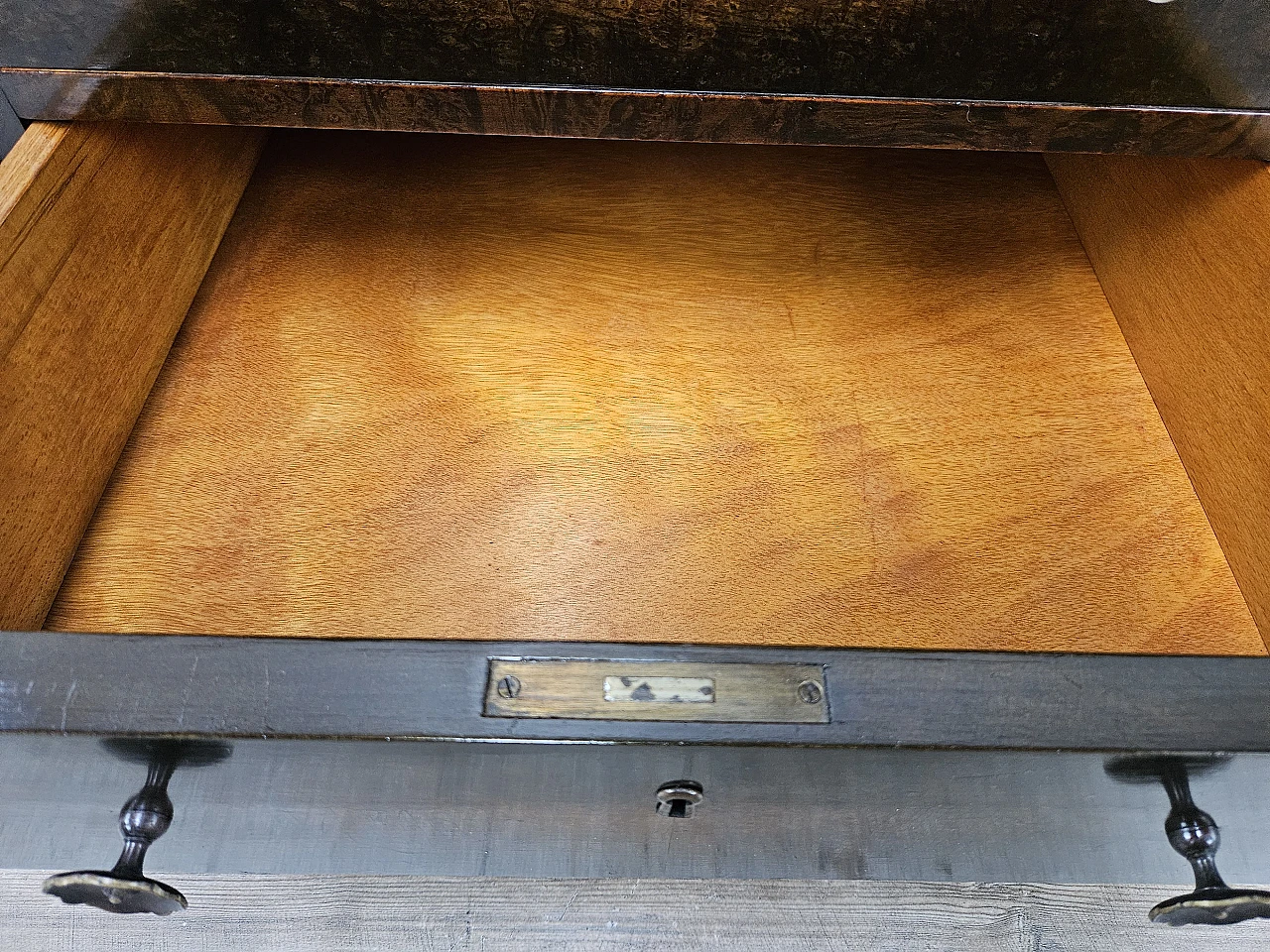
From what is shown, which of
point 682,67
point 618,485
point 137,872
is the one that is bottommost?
point 137,872

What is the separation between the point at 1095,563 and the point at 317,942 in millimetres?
562

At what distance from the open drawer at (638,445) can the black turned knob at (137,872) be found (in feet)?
0.15

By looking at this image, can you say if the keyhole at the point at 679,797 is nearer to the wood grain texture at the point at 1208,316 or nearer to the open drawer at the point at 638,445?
the open drawer at the point at 638,445

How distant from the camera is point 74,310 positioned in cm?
55

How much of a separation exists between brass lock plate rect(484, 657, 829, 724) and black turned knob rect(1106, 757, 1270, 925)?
0.44 ft

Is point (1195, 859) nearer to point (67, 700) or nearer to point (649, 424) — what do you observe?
point (649, 424)

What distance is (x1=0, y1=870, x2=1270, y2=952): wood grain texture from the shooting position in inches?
27.6

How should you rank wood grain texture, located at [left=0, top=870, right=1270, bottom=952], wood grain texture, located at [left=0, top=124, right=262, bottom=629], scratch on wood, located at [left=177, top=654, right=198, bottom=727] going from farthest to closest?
wood grain texture, located at [left=0, top=870, right=1270, bottom=952], wood grain texture, located at [left=0, top=124, right=262, bottom=629], scratch on wood, located at [left=177, top=654, right=198, bottom=727]

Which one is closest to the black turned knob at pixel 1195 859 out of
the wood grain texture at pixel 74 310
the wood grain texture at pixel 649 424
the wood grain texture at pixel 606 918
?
the wood grain texture at pixel 649 424

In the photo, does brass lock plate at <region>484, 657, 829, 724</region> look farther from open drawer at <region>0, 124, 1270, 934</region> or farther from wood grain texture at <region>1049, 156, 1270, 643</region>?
wood grain texture at <region>1049, 156, 1270, 643</region>

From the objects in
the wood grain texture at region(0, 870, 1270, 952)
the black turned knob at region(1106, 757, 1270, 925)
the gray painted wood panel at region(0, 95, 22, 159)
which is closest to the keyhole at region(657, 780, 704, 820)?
the black turned knob at region(1106, 757, 1270, 925)

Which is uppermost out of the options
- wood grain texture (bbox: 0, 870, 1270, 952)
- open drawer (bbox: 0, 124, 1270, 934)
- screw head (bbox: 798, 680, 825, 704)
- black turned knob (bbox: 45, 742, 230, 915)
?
open drawer (bbox: 0, 124, 1270, 934)

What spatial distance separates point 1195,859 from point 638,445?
14.5 inches

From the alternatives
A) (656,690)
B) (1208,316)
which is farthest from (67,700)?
(1208,316)
